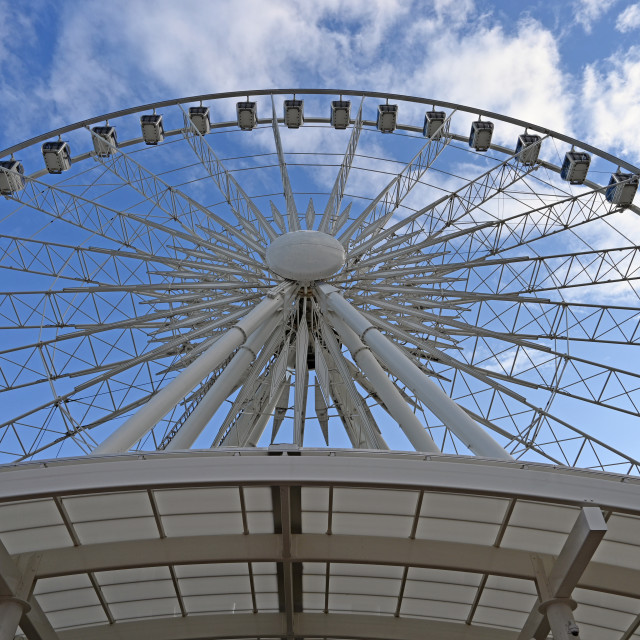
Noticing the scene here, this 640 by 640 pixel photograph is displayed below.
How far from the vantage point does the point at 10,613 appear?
38.5 ft

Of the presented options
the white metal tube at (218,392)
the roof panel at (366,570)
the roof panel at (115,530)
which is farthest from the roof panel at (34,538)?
the white metal tube at (218,392)

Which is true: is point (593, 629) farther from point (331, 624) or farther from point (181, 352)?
point (181, 352)

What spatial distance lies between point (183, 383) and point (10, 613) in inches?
309

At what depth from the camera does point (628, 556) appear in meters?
12.9

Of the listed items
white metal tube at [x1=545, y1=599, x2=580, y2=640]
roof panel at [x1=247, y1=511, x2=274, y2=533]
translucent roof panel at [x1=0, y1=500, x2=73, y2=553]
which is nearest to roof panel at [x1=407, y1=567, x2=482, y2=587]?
white metal tube at [x1=545, y1=599, x2=580, y2=640]

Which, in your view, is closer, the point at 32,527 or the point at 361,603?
the point at 32,527

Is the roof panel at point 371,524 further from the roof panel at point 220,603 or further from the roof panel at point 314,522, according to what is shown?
the roof panel at point 220,603

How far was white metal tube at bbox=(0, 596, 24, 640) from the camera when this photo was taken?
11633 millimetres

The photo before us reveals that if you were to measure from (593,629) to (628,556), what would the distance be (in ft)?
12.0

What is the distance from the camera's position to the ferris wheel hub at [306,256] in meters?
23.8

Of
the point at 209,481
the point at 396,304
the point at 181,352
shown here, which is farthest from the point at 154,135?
the point at 209,481

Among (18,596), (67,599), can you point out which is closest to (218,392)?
(67,599)

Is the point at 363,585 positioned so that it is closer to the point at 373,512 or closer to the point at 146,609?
the point at 373,512

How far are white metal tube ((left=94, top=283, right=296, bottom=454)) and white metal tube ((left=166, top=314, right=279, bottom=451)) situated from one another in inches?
18.7
